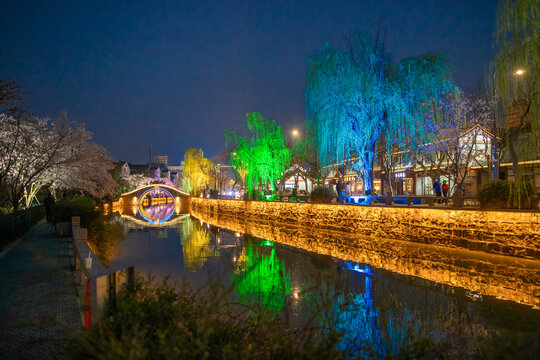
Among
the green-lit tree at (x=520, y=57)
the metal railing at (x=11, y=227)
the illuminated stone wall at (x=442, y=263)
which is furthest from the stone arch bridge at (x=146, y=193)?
the green-lit tree at (x=520, y=57)

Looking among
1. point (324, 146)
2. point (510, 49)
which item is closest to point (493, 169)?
point (324, 146)

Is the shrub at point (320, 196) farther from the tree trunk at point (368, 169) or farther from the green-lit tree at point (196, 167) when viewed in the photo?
the green-lit tree at point (196, 167)

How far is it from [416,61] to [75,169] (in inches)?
950

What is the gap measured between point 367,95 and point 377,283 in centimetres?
1175

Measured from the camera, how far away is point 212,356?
3090mm

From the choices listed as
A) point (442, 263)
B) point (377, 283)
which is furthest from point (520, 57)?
point (442, 263)

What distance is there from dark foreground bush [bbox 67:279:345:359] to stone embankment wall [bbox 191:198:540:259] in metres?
11.0

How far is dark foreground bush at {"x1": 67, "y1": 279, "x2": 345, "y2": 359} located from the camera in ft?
9.21

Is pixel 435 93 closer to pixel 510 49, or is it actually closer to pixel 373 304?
pixel 510 49

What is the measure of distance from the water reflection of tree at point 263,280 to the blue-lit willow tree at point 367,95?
28.1 ft

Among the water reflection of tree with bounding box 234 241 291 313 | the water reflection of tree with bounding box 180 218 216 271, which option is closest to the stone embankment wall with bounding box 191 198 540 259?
the water reflection of tree with bounding box 234 241 291 313

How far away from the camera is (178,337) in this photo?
9.50 feet

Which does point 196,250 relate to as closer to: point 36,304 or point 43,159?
point 36,304

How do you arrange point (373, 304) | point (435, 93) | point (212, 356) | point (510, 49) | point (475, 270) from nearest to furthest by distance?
1. point (212, 356)
2. point (510, 49)
3. point (373, 304)
4. point (475, 270)
5. point (435, 93)
